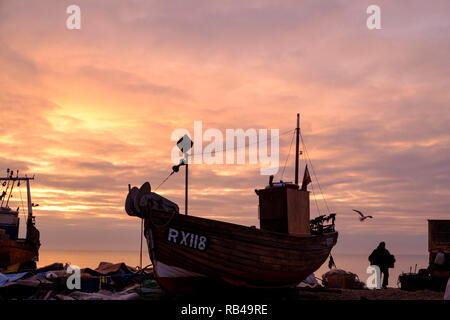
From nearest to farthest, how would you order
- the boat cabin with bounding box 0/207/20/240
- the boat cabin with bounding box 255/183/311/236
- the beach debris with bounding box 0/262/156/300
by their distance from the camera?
1. the beach debris with bounding box 0/262/156/300
2. the boat cabin with bounding box 255/183/311/236
3. the boat cabin with bounding box 0/207/20/240

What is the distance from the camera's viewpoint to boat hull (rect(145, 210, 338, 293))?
16.5m

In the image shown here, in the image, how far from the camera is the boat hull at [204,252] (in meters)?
16.5

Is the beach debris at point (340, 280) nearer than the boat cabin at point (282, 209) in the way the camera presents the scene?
No

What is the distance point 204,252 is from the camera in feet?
53.9

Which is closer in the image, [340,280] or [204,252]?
[204,252]
